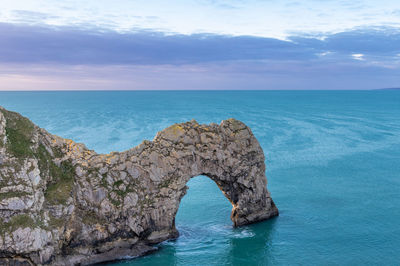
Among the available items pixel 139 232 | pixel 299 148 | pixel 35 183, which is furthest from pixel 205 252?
pixel 299 148

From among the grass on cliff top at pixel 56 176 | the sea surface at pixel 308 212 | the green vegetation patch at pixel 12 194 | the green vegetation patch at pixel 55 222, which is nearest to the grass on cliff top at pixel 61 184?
the grass on cliff top at pixel 56 176

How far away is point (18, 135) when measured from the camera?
90.6 feet

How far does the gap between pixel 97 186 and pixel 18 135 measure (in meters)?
6.50

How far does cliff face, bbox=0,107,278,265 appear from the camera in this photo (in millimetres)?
25781

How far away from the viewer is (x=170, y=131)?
109 feet

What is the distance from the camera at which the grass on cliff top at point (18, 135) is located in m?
26.9

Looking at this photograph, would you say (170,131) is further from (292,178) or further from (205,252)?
(292,178)

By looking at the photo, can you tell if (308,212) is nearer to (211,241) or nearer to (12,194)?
(211,241)

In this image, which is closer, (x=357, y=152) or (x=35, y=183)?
(x=35, y=183)

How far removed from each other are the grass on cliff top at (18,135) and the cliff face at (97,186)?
2.4 inches

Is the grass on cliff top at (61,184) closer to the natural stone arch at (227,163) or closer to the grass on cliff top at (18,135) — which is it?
the grass on cliff top at (18,135)

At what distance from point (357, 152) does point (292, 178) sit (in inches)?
987

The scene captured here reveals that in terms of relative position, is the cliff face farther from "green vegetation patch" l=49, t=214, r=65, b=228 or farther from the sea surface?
the sea surface

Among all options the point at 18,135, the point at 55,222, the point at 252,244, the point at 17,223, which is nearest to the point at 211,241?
the point at 252,244
